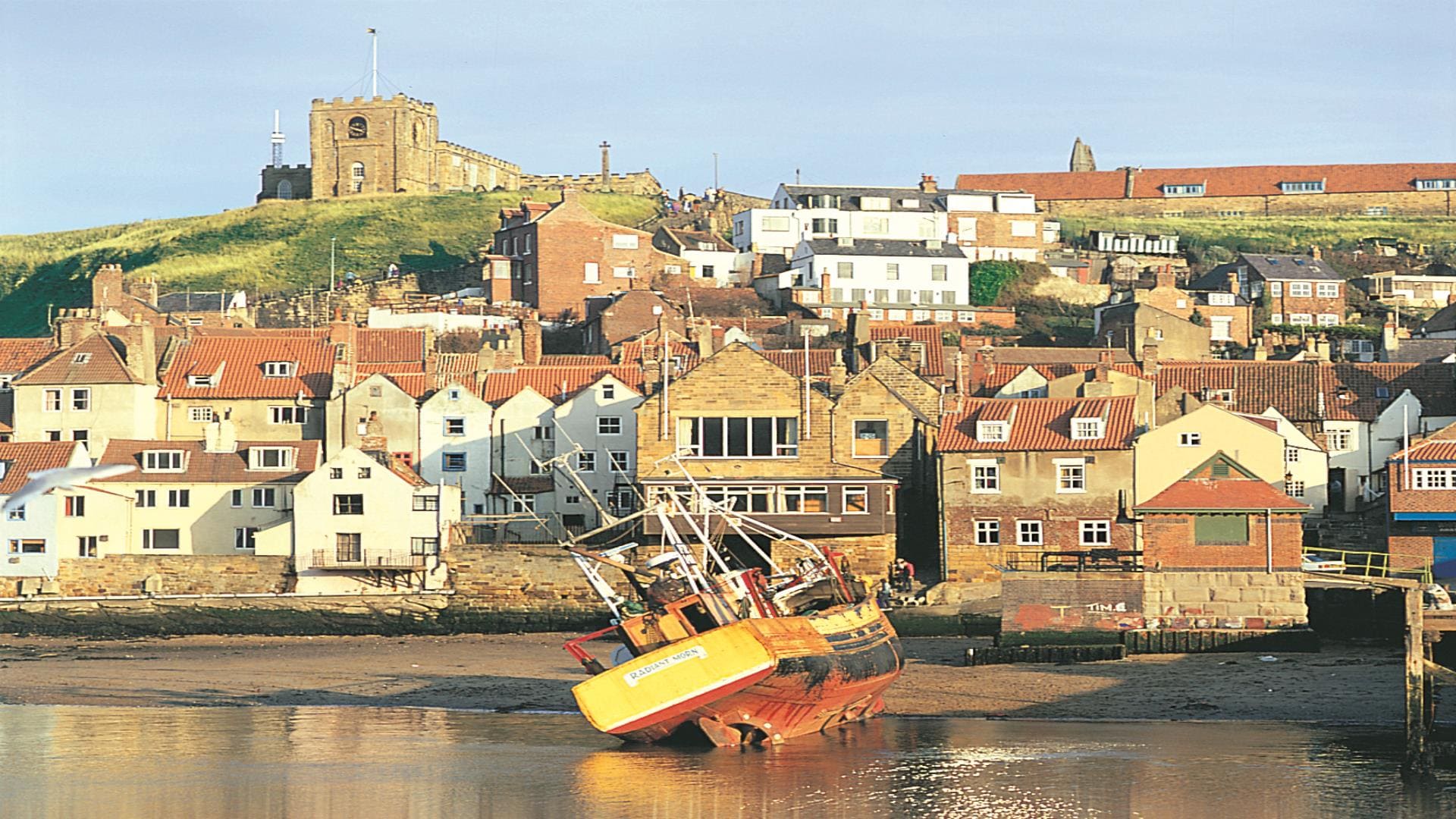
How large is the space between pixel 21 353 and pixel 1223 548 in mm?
43406

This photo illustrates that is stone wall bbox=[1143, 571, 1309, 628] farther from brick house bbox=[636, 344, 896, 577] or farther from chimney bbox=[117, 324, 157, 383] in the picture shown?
chimney bbox=[117, 324, 157, 383]

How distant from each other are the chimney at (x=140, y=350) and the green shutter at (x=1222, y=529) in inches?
1397

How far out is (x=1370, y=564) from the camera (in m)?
53.6

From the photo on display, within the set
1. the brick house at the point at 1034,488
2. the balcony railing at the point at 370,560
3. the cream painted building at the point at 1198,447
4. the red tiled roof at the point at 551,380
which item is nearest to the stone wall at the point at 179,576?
the balcony railing at the point at 370,560

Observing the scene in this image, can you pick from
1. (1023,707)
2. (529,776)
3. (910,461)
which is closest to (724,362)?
(910,461)

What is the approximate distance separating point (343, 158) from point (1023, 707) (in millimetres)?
89393

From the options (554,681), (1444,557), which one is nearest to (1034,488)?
(1444,557)

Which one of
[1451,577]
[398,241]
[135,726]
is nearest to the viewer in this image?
[135,726]

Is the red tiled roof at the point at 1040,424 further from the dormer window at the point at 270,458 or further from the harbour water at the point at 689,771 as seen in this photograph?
the dormer window at the point at 270,458

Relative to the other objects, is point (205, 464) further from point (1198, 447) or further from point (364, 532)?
point (1198, 447)

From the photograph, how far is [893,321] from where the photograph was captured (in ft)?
294

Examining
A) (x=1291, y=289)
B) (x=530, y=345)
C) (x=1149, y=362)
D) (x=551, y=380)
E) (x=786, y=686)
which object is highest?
(x=1291, y=289)

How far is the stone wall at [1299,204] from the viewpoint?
126 meters

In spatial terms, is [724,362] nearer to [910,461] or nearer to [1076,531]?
[910,461]
